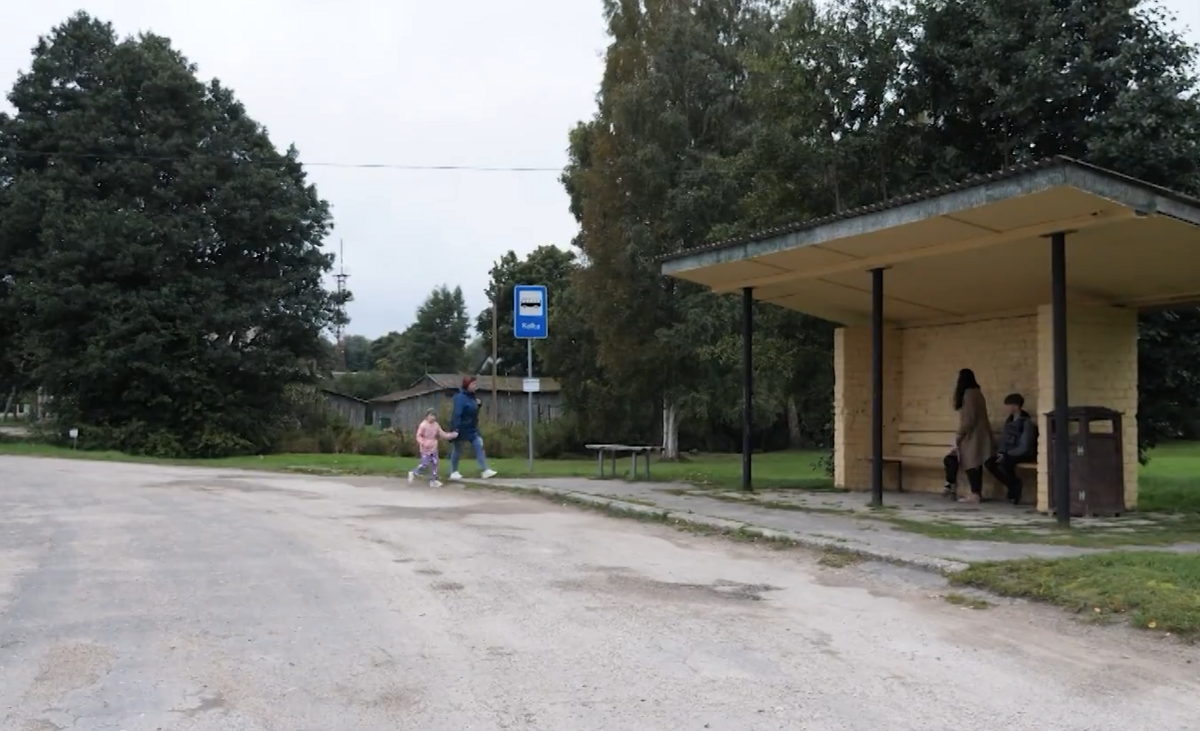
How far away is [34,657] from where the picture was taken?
20.5ft

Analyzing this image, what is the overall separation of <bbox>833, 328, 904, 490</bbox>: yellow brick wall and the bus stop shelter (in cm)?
2

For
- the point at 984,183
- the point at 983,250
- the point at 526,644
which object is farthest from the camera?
the point at 983,250

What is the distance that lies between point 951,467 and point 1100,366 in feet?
8.33

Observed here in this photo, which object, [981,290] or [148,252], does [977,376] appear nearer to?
[981,290]

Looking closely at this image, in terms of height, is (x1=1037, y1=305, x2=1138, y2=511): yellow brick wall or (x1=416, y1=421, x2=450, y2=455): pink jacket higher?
(x1=1037, y1=305, x2=1138, y2=511): yellow brick wall

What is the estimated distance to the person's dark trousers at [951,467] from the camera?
15336mm

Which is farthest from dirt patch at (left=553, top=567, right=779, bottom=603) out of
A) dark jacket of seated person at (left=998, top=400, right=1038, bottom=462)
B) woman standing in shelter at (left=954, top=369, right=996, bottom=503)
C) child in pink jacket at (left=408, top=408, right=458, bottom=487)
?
child in pink jacket at (left=408, top=408, right=458, bottom=487)

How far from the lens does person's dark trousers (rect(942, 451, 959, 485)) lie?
50.3 ft

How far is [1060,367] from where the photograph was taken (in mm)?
11039

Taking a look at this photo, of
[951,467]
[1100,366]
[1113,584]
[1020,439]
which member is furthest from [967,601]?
[951,467]

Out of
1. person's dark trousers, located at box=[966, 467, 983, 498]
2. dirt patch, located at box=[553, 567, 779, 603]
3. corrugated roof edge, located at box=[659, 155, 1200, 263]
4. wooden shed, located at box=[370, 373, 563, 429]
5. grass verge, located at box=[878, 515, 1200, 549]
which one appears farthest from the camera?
wooden shed, located at box=[370, 373, 563, 429]

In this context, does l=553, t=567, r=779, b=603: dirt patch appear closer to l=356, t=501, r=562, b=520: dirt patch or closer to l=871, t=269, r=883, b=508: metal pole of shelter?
l=356, t=501, r=562, b=520: dirt patch

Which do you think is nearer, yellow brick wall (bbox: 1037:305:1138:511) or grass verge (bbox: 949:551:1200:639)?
grass verge (bbox: 949:551:1200:639)

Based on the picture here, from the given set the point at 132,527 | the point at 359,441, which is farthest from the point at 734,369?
the point at 132,527
